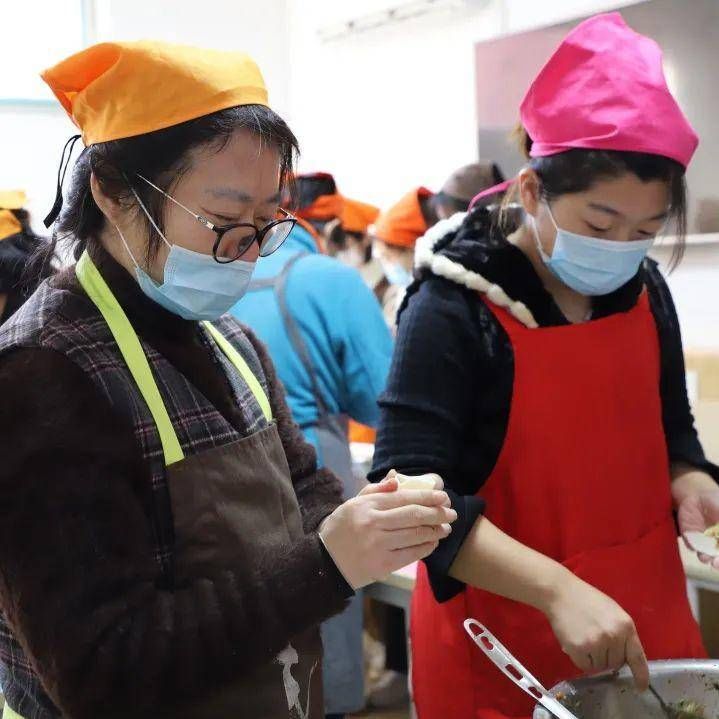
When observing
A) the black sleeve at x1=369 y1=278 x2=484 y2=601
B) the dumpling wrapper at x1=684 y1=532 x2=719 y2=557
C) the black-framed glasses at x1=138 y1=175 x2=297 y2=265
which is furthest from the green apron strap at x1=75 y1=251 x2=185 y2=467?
the dumpling wrapper at x1=684 y1=532 x2=719 y2=557

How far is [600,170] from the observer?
122cm

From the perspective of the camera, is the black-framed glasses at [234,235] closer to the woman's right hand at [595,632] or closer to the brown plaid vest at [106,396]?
the brown plaid vest at [106,396]

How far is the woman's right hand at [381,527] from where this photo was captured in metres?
0.87

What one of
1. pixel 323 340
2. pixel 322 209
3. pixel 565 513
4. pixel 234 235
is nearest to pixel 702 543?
pixel 565 513

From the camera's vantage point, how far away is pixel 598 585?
1242 mm

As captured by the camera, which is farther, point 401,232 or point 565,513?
point 401,232

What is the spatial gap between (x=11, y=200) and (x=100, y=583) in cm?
154

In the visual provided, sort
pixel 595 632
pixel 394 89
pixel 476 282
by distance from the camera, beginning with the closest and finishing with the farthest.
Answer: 1. pixel 595 632
2. pixel 476 282
3. pixel 394 89

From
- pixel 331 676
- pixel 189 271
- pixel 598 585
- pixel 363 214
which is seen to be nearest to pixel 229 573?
pixel 189 271

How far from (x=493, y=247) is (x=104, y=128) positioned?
563 mm

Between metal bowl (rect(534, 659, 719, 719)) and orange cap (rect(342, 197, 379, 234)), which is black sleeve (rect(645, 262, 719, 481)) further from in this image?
orange cap (rect(342, 197, 379, 234))

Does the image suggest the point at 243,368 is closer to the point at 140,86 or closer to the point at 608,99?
the point at 140,86

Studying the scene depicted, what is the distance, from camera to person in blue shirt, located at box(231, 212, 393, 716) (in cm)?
221

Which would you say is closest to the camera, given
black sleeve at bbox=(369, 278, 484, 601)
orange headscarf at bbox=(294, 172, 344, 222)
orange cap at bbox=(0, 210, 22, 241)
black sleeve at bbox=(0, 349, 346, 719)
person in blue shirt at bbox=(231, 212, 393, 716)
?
black sleeve at bbox=(0, 349, 346, 719)
